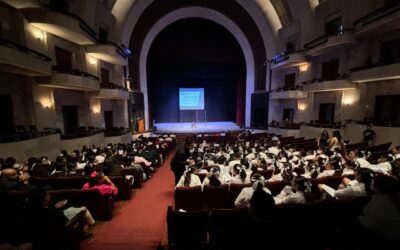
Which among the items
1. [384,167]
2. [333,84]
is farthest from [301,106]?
[384,167]

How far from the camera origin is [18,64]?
700 centimetres

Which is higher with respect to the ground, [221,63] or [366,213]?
[221,63]

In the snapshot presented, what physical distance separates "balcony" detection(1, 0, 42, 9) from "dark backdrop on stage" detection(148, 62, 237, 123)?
46.3ft

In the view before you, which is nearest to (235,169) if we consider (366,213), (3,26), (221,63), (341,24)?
(366,213)

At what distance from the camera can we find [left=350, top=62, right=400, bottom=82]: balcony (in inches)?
367

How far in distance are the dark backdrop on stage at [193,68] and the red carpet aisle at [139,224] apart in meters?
16.1

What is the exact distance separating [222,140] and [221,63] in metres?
12.6

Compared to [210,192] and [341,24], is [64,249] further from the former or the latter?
[341,24]

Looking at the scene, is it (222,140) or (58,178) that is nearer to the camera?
(58,178)

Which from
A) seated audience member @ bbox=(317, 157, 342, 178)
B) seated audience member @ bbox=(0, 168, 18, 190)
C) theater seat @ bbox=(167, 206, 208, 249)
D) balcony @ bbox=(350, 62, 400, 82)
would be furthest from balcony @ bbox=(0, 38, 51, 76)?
balcony @ bbox=(350, 62, 400, 82)

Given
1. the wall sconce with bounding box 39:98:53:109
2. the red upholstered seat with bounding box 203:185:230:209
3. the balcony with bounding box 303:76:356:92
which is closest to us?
the red upholstered seat with bounding box 203:185:230:209

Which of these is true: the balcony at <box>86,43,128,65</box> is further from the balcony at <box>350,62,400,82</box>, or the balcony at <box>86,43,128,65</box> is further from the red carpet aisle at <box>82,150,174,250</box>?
the balcony at <box>350,62,400,82</box>

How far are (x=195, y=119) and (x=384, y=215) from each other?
2239cm

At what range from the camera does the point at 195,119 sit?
966 inches
